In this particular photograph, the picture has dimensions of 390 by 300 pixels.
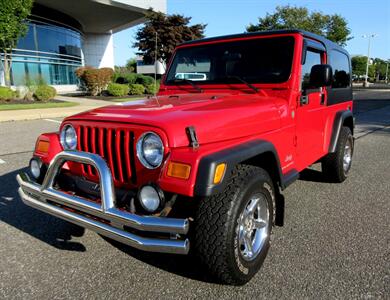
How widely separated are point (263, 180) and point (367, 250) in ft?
4.17

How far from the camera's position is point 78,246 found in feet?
10.8

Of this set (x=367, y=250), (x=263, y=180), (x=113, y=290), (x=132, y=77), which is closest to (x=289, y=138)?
(x=263, y=180)

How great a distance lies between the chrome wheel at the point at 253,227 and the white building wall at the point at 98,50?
3877 centimetres

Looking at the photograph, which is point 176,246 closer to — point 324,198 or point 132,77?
point 324,198

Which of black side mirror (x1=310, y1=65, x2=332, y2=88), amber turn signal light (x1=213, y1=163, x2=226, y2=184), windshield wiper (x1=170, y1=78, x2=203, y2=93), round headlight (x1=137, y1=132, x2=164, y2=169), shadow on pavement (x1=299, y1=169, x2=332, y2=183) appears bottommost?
shadow on pavement (x1=299, y1=169, x2=332, y2=183)

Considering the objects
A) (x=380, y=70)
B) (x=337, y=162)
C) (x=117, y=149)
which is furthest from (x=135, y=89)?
(x=380, y=70)

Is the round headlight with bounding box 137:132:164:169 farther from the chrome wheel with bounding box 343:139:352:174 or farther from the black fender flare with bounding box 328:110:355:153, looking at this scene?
the chrome wheel with bounding box 343:139:352:174

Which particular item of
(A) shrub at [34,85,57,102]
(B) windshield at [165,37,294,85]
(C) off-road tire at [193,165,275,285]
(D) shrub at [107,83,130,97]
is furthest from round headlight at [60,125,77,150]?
(D) shrub at [107,83,130,97]

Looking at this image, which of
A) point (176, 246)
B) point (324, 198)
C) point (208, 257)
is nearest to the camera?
point (176, 246)

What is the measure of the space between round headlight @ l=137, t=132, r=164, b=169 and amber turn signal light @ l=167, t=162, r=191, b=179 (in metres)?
0.17

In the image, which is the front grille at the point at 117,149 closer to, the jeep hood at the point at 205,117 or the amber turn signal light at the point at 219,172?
the jeep hood at the point at 205,117

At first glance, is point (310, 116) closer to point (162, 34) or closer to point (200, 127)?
point (200, 127)

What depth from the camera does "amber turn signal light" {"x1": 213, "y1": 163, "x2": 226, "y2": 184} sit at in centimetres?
223

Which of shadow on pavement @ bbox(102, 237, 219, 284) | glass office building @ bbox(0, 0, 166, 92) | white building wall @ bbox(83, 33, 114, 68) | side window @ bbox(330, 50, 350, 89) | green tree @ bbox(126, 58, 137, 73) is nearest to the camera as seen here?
shadow on pavement @ bbox(102, 237, 219, 284)
